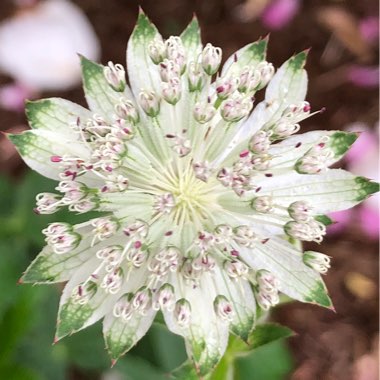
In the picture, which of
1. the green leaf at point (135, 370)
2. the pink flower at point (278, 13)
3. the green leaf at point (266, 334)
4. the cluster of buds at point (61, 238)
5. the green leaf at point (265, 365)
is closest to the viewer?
the cluster of buds at point (61, 238)

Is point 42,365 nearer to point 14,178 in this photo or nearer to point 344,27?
point 14,178

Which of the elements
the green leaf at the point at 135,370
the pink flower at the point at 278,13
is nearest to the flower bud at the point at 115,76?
the green leaf at the point at 135,370

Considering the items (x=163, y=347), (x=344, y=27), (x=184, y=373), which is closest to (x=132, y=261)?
(x=184, y=373)

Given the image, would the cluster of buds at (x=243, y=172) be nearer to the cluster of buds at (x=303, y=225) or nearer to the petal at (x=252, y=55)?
the cluster of buds at (x=303, y=225)

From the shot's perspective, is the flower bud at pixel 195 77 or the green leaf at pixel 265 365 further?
the green leaf at pixel 265 365

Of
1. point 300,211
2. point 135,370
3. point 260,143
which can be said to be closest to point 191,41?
point 260,143

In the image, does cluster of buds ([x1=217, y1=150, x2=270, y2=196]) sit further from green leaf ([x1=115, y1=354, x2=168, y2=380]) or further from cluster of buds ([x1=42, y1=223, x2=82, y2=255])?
green leaf ([x1=115, y1=354, x2=168, y2=380])

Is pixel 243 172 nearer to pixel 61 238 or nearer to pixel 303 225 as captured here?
pixel 303 225
